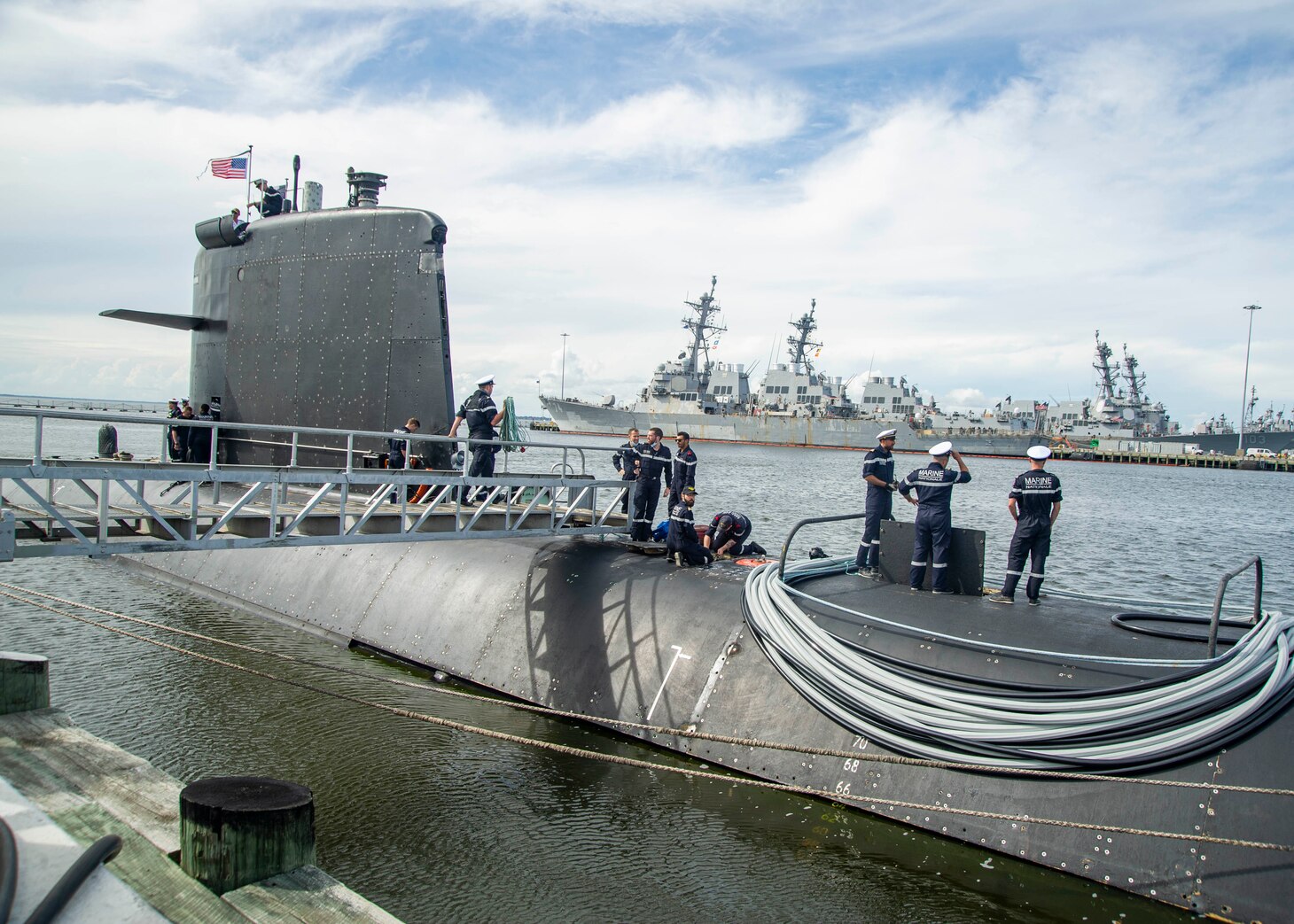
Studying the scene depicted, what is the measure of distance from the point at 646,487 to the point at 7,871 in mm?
8728

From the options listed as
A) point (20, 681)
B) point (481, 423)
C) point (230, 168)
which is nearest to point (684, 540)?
point (481, 423)

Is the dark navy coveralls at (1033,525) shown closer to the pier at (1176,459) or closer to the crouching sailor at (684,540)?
the crouching sailor at (684,540)

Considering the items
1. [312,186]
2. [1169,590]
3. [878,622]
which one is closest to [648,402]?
[1169,590]

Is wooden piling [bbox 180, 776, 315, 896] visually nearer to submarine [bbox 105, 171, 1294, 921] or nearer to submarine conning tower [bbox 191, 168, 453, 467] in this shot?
submarine [bbox 105, 171, 1294, 921]

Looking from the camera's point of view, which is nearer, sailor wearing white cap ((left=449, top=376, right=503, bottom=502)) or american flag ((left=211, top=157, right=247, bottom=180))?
sailor wearing white cap ((left=449, top=376, right=503, bottom=502))

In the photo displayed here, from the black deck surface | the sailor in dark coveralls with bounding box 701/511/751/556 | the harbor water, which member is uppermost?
the sailor in dark coveralls with bounding box 701/511/751/556

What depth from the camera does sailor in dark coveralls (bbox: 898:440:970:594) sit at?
30.1 ft

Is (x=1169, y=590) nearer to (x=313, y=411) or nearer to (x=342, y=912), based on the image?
(x=313, y=411)

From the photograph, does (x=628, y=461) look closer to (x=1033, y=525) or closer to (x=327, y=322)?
(x=327, y=322)

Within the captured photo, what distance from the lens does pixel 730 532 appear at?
11.8m

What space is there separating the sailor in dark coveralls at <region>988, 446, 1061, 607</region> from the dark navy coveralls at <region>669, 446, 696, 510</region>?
4.04 m

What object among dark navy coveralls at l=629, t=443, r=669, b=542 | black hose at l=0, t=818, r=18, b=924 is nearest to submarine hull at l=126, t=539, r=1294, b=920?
dark navy coveralls at l=629, t=443, r=669, b=542

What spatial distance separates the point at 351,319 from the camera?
12367mm

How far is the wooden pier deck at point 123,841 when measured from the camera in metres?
3.83
